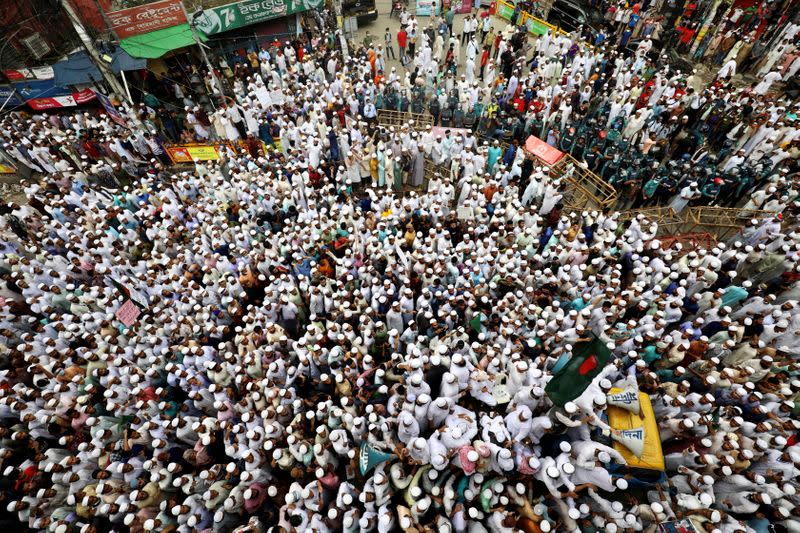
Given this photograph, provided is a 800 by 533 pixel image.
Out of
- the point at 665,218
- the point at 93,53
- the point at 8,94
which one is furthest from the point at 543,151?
the point at 8,94

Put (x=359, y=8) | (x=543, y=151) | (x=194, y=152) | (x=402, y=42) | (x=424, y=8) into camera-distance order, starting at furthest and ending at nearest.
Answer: (x=359, y=8) < (x=424, y=8) < (x=402, y=42) < (x=194, y=152) < (x=543, y=151)

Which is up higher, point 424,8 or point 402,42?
point 424,8

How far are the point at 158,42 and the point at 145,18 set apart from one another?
2.78 ft

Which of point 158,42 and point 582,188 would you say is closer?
point 582,188

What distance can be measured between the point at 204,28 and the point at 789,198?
67.4ft

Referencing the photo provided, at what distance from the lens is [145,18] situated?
14562mm

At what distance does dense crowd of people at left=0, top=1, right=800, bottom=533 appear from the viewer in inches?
211

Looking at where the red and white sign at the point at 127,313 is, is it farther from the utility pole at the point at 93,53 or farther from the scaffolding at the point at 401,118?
the scaffolding at the point at 401,118

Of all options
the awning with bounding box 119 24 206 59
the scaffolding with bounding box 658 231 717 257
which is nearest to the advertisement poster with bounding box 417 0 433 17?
the awning with bounding box 119 24 206 59

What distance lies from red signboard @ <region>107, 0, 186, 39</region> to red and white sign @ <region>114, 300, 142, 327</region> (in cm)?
1291

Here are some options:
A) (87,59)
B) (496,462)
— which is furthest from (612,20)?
(87,59)

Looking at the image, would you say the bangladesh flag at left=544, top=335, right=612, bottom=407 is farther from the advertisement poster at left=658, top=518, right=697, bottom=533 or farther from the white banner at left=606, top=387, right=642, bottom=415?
the advertisement poster at left=658, top=518, right=697, bottom=533

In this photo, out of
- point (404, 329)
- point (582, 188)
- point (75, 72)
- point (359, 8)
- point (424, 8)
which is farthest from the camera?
point (359, 8)

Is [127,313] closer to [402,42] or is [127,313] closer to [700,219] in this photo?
[700,219]
